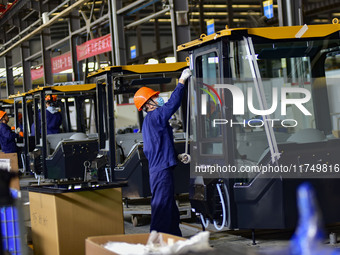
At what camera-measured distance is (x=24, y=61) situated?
24.7m

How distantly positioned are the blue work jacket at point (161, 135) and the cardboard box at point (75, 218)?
120cm

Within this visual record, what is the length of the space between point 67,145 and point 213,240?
18.4ft

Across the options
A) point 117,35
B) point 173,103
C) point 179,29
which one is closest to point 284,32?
point 173,103

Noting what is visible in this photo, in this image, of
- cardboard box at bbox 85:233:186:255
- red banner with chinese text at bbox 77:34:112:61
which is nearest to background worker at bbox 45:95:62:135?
red banner with chinese text at bbox 77:34:112:61

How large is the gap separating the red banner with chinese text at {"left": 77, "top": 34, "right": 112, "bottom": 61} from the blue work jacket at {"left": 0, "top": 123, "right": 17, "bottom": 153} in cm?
319

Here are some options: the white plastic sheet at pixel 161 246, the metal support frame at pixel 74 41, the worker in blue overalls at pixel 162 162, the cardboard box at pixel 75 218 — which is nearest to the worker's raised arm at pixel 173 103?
the worker in blue overalls at pixel 162 162

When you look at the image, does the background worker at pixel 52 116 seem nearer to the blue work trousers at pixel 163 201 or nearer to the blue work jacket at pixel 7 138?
the blue work jacket at pixel 7 138

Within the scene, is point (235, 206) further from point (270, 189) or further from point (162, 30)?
point (162, 30)

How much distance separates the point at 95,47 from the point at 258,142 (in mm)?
10212

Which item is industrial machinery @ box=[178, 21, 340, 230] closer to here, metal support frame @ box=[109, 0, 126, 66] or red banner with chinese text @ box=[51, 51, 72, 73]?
metal support frame @ box=[109, 0, 126, 66]

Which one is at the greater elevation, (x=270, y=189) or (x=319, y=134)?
(x=319, y=134)

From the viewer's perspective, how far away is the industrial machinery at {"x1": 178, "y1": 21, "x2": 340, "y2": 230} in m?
5.90

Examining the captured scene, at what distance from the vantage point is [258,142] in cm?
614

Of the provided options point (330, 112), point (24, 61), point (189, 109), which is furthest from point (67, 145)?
point (24, 61)
